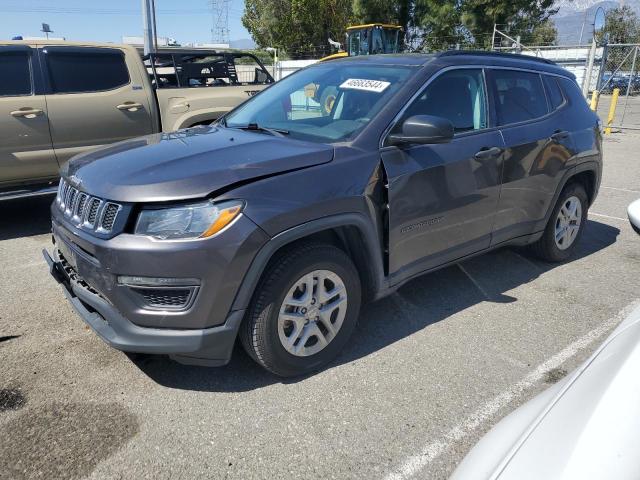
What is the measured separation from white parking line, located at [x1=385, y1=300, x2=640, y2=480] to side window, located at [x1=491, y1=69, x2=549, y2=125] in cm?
167

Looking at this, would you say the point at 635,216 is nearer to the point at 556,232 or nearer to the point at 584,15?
the point at 556,232

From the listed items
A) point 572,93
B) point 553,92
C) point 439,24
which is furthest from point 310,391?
point 439,24

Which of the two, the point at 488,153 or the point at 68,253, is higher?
the point at 488,153

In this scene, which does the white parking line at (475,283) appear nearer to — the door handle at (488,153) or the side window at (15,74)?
the door handle at (488,153)

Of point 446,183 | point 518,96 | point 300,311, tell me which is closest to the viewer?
point 300,311

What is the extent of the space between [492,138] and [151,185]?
8.10ft

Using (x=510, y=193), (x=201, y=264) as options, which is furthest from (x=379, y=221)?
(x=510, y=193)

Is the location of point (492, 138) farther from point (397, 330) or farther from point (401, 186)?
point (397, 330)

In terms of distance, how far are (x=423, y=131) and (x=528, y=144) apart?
1459mm

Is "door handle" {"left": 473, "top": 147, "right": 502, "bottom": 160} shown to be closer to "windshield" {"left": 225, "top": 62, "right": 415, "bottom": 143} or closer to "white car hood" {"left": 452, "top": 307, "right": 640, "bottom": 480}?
"windshield" {"left": 225, "top": 62, "right": 415, "bottom": 143}

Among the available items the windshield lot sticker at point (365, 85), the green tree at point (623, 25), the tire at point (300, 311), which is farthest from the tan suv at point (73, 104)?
the green tree at point (623, 25)

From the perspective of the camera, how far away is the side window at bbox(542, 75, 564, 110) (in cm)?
449

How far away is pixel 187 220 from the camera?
251cm

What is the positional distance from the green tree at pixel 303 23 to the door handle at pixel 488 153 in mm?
36903
